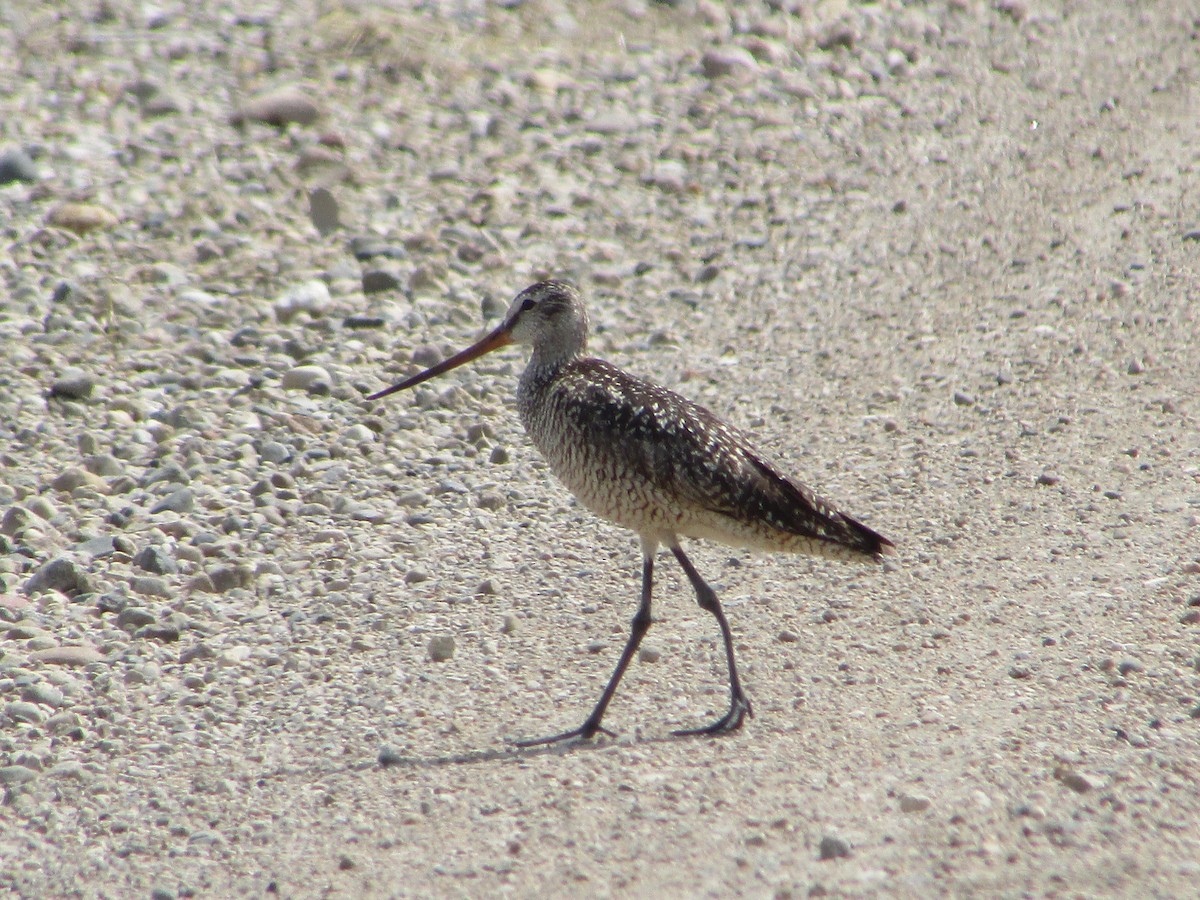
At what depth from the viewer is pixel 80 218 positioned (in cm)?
906

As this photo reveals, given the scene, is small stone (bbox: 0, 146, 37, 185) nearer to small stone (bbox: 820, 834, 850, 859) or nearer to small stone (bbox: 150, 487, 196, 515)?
small stone (bbox: 150, 487, 196, 515)

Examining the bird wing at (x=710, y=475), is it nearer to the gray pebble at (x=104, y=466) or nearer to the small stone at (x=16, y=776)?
the small stone at (x=16, y=776)

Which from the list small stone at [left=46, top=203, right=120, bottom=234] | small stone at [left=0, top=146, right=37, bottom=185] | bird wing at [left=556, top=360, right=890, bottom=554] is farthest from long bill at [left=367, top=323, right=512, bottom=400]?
small stone at [left=0, top=146, right=37, bottom=185]

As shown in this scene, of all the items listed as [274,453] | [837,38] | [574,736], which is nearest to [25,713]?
[574,736]

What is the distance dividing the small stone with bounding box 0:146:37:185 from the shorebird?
513 cm

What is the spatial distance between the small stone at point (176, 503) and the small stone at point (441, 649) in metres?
1.64

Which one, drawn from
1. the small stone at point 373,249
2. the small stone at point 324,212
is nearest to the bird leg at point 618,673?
the small stone at point 373,249

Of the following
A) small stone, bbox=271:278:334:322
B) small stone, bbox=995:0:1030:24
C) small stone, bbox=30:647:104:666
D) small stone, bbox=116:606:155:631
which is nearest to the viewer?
small stone, bbox=30:647:104:666

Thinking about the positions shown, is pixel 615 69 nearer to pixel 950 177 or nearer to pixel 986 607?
pixel 950 177

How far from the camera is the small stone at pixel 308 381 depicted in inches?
311

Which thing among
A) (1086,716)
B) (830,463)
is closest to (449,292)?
(830,463)

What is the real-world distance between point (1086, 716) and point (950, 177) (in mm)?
5944

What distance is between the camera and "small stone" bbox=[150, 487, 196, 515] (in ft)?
22.4

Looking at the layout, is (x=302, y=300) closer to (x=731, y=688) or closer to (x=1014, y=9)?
(x=731, y=688)
